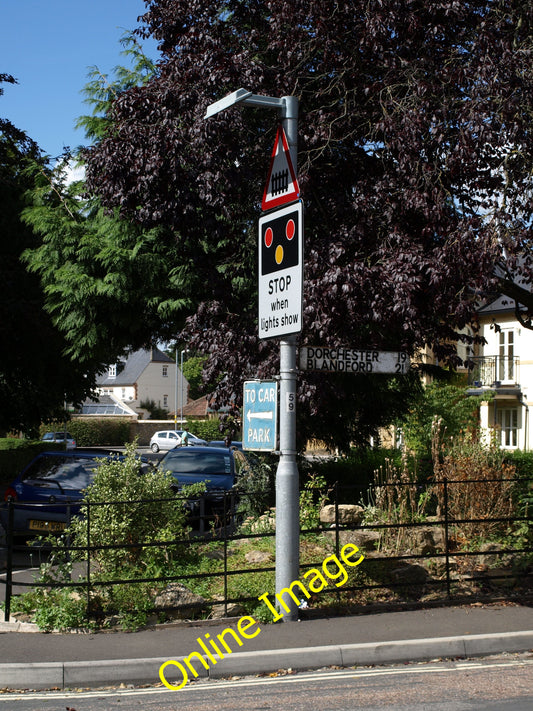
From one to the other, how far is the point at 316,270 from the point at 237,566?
375 cm

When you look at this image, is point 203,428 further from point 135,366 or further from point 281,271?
point 281,271

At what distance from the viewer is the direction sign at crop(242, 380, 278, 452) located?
7590mm

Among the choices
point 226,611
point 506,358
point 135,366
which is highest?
point 135,366

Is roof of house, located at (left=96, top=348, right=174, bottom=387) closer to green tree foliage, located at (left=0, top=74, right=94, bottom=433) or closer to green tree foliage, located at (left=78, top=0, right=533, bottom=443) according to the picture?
green tree foliage, located at (left=0, top=74, right=94, bottom=433)

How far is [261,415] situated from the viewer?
304 inches

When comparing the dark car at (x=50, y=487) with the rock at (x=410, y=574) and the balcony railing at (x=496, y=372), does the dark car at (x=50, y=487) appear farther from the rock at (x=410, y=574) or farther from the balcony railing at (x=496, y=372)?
the balcony railing at (x=496, y=372)

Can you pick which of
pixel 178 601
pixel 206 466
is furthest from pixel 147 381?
pixel 178 601

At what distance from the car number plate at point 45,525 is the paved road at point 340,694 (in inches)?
234

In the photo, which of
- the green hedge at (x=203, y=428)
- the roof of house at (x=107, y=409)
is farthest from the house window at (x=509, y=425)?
the roof of house at (x=107, y=409)

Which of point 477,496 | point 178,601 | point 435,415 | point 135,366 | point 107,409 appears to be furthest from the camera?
point 135,366

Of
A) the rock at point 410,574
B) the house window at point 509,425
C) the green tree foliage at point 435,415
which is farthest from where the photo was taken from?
the house window at point 509,425

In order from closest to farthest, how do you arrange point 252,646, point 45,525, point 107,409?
point 252,646 → point 45,525 → point 107,409

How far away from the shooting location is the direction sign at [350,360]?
7.93 metres

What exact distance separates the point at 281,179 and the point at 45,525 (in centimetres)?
691
